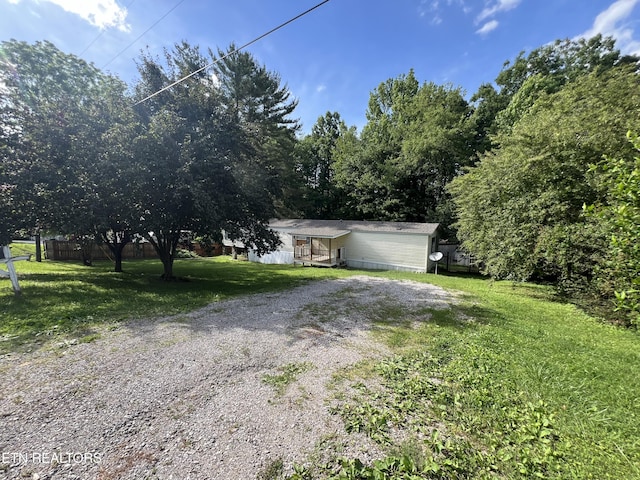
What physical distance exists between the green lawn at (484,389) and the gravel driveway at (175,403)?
445 mm

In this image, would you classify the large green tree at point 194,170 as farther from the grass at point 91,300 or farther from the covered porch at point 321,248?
the covered porch at point 321,248

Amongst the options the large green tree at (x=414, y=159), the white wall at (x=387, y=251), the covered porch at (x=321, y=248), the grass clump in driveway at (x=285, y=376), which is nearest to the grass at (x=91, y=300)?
the grass clump in driveway at (x=285, y=376)

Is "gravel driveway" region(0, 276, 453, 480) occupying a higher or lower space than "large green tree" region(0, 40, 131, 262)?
lower

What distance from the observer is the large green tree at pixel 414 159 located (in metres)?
20.3

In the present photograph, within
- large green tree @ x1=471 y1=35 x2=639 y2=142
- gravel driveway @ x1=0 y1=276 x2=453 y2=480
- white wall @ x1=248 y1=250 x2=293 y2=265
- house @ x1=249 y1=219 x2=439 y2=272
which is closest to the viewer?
gravel driveway @ x1=0 y1=276 x2=453 y2=480

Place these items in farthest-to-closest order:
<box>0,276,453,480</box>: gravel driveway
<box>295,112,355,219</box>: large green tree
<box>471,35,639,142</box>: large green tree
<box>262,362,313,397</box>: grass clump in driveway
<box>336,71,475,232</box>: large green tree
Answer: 1. <box>295,112,355,219</box>: large green tree
2. <box>336,71,475,232</box>: large green tree
3. <box>471,35,639,142</box>: large green tree
4. <box>262,362,313,397</box>: grass clump in driveway
5. <box>0,276,453,480</box>: gravel driveway

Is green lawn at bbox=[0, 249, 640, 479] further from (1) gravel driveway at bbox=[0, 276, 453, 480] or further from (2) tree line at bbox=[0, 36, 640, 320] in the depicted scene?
(2) tree line at bbox=[0, 36, 640, 320]

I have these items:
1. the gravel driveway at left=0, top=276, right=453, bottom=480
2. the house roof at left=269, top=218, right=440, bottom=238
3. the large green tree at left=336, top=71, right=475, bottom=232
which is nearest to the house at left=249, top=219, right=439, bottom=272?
the house roof at left=269, top=218, right=440, bottom=238

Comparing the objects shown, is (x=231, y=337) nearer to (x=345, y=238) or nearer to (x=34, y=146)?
(x=34, y=146)

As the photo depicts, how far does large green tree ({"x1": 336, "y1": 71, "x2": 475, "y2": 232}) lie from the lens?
20.3 metres

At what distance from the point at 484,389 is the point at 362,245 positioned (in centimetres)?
1361

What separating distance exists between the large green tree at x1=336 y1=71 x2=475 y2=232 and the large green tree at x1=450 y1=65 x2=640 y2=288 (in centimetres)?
979

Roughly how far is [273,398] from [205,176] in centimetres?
714

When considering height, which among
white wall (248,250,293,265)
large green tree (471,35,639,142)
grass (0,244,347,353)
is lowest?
A: grass (0,244,347,353)
